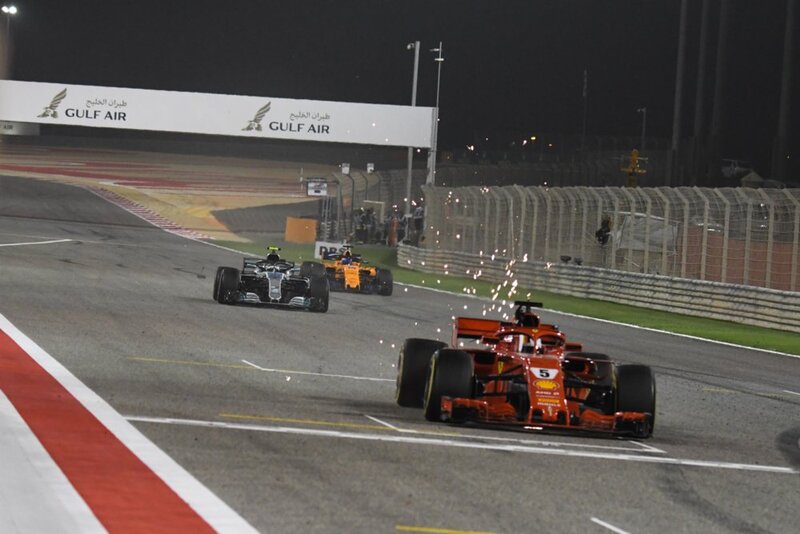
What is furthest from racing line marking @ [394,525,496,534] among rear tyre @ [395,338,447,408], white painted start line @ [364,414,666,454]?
rear tyre @ [395,338,447,408]

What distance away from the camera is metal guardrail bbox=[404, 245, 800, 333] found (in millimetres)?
26609

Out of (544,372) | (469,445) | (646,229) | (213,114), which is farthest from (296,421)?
(213,114)

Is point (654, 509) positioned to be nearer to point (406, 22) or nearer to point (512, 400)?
point (512, 400)

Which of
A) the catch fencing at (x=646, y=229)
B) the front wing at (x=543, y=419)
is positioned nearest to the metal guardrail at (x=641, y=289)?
the catch fencing at (x=646, y=229)

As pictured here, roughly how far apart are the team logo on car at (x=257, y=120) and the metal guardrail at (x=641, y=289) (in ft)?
40.3

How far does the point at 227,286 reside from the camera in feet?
79.4

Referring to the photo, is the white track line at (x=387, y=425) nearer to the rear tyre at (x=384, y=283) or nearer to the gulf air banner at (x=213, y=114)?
the rear tyre at (x=384, y=283)

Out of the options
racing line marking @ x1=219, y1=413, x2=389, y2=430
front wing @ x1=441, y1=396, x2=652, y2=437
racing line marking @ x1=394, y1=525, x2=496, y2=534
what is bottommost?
racing line marking @ x1=219, y1=413, x2=389, y2=430

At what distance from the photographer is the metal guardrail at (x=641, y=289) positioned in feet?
87.3

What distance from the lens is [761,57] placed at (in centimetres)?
8056

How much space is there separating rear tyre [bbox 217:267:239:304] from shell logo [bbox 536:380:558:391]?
13105 millimetres

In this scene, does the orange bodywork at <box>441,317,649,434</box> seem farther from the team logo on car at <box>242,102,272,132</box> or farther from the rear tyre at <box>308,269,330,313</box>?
the team logo on car at <box>242,102,272,132</box>

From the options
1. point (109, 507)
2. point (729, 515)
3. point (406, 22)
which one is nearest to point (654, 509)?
point (729, 515)

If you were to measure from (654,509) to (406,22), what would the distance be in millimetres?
89227
